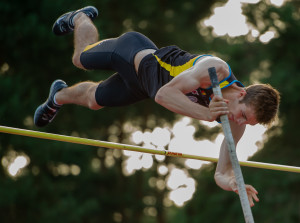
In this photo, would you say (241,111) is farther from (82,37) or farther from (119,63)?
(82,37)

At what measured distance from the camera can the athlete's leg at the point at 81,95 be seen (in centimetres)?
440

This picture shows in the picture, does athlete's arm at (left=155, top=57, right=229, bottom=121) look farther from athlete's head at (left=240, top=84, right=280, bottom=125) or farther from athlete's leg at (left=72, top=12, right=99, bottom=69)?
athlete's leg at (left=72, top=12, right=99, bottom=69)

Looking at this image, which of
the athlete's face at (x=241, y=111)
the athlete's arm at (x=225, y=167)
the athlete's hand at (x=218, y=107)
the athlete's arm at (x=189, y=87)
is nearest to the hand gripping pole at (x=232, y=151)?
the athlete's hand at (x=218, y=107)

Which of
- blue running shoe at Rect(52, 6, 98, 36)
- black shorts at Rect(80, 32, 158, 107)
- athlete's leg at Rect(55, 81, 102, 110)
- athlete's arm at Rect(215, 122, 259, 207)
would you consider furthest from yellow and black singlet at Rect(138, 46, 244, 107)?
blue running shoe at Rect(52, 6, 98, 36)

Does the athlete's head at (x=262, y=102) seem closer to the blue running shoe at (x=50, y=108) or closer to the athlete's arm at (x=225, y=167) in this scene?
the athlete's arm at (x=225, y=167)

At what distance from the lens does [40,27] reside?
11.2 metres

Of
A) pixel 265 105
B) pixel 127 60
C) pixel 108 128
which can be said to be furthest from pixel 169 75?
pixel 108 128

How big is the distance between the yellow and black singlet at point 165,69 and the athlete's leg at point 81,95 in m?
0.59

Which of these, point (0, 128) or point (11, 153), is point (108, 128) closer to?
point (11, 153)

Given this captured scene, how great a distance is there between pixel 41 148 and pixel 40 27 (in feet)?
7.71

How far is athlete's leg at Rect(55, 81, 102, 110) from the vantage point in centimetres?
440

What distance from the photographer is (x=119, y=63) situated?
13.3ft

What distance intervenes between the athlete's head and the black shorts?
847 millimetres

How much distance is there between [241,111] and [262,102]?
137 mm
